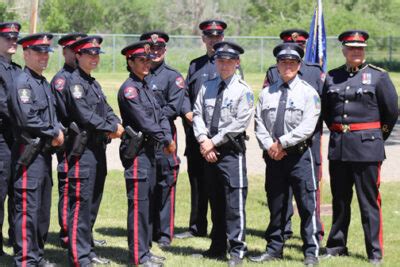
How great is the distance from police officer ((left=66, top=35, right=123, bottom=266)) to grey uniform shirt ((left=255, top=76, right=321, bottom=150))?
1408 mm

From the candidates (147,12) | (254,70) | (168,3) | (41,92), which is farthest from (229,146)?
(168,3)

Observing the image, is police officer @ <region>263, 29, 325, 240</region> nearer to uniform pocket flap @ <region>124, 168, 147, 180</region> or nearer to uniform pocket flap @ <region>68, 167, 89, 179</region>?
uniform pocket flap @ <region>124, 168, 147, 180</region>

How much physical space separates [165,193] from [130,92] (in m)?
1.79

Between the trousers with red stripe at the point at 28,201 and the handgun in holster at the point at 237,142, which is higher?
the handgun in holster at the point at 237,142

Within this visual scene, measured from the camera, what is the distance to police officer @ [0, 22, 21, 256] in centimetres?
824

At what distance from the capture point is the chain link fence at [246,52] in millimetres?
43531

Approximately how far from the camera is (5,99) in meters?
8.34

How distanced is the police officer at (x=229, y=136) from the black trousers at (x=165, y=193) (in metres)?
1.05

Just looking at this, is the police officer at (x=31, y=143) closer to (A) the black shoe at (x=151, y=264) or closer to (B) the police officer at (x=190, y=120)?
(A) the black shoe at (x=151, y=264)

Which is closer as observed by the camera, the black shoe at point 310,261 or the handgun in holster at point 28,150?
the handgun in holster at point 28,150

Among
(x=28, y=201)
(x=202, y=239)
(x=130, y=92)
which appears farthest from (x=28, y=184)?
(x=202, y=239)

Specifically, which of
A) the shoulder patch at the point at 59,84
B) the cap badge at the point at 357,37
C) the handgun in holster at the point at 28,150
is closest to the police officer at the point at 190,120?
the shoulder patch at the point at 59,84

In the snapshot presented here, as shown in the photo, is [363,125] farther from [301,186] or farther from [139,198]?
[139,198]

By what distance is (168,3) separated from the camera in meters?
80.1
